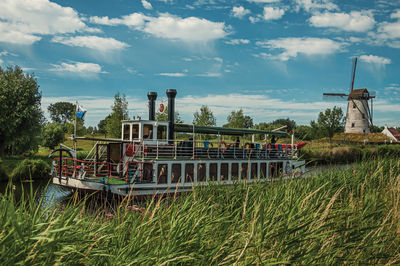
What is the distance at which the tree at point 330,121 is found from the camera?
69.5m

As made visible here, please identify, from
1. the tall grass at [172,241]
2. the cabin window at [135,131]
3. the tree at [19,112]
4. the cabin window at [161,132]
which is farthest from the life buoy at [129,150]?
the tree at [19,112]

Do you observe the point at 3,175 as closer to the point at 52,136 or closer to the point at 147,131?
the point at 147,131

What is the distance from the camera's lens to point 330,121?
70.0m

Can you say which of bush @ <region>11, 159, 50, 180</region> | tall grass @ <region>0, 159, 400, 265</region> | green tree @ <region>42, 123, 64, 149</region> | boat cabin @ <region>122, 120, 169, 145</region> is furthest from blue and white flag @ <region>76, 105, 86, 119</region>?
green tree @ <region>42, 123, 64, 149</region>

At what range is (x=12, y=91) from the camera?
34.0m

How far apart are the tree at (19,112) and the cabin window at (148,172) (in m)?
20.4

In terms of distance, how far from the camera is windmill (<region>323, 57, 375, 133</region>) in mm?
71688

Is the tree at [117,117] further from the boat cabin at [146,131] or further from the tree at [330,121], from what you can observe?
the tree at [330,121]

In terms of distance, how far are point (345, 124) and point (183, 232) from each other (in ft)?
262

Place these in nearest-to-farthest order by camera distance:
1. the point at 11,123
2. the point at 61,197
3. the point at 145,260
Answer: the point at 145,260
the point at 61,197
the point at 11,123

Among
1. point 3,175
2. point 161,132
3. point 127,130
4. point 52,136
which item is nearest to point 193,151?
point 161,132

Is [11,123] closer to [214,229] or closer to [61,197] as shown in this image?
[61,197]

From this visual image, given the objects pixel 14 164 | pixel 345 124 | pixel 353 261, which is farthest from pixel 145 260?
pixel 345 124

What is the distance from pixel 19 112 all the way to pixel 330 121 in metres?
58.5
